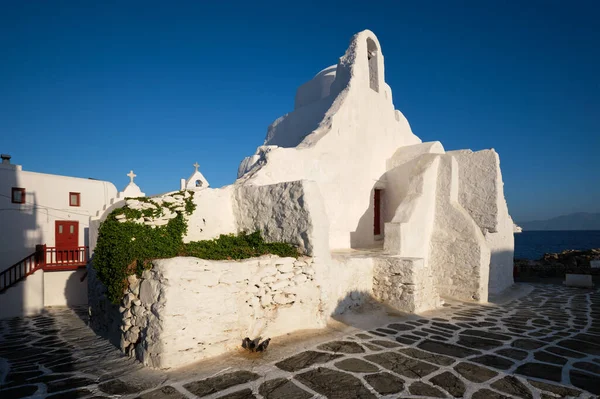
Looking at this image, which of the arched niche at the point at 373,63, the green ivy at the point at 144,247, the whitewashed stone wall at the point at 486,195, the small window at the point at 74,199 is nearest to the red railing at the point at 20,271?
the small window at the point at 74,199

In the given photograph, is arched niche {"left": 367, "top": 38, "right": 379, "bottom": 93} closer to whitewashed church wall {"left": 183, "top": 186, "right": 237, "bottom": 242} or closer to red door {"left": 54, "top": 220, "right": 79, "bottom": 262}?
whitewashed church wall {"left": 183, "top": 186, "right": 237, "bottom": 242}

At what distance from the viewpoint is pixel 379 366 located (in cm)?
472

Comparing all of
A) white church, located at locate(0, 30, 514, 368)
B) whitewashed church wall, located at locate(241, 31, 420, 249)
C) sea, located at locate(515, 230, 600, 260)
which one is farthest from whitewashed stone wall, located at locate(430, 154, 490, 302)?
sea, located at locate(515, 230, 600, 260)

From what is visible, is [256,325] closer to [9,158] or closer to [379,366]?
[379,366]

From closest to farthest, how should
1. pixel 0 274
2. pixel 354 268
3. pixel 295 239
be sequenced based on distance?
pixel 295 239
pixel 354 268
pixel 0 274

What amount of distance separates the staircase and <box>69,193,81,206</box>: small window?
2.43 meters

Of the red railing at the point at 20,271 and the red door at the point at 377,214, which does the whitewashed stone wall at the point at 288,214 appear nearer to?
the red door at the point at 377,214

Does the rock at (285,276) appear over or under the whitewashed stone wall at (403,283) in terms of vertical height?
over

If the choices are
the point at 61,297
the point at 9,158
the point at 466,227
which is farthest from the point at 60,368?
the point at 9,158

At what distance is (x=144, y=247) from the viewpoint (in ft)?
18.2

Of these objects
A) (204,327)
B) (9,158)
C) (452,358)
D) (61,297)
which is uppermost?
(9,158)

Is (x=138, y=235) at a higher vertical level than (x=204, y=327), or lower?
higher

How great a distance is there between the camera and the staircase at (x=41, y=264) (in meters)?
11.2

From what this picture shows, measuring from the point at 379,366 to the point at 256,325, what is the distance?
217cm
